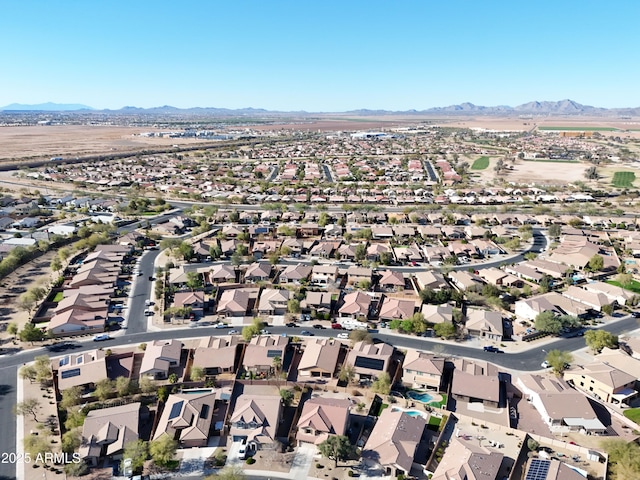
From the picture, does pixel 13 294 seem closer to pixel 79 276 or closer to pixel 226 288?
pixel 79 276

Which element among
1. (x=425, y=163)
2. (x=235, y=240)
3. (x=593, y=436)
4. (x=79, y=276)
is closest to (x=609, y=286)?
(x=593, y=436)

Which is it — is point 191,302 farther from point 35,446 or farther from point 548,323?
point 548,323

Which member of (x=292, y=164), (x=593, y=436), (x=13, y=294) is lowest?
(x=593, y=436)

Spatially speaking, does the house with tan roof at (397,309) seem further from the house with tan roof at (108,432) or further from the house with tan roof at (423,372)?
the house with tan roof at (108,432)

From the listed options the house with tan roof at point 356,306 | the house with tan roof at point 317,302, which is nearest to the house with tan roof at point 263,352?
the house with tan roof at point 317,302

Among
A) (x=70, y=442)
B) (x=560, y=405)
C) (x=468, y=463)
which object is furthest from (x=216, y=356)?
(x=560, y=405)

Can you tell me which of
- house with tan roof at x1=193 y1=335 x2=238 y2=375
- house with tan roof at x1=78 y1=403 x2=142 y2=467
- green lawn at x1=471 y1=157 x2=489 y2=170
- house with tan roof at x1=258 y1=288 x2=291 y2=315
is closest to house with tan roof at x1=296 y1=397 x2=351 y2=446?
house with tan roof at x1=193 y1=335 x2=238 y2=375
